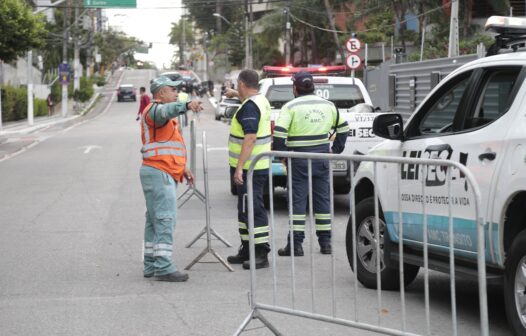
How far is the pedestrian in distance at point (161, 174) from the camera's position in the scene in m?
8.71

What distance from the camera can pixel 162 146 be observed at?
877cm

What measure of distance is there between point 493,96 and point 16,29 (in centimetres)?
2472

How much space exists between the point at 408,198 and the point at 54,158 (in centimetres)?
Result: 1885

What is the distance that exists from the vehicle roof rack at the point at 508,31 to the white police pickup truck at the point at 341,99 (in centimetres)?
428

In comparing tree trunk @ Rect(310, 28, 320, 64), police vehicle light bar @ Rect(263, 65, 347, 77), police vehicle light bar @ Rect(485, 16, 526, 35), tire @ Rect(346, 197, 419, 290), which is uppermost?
tree trunk @ Rect(310, 28, 320, 64)

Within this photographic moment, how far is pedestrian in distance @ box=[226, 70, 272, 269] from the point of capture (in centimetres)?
914

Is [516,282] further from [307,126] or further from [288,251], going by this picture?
[307,126]

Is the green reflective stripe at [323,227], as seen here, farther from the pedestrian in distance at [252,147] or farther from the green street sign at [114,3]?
the green street sign at [114,3]

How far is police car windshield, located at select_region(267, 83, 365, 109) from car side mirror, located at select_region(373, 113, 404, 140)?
6.93 metres

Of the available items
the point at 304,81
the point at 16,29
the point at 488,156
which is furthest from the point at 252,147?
the point at 16,29

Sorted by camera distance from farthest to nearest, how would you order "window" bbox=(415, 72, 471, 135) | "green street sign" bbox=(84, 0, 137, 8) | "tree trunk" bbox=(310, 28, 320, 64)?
"tree trunk" bbox=(310, 28, 320, 64) → "green street sign" bbox=(84, 0, 137, 8) → "window" bbox=(415, 72, 471, 135)

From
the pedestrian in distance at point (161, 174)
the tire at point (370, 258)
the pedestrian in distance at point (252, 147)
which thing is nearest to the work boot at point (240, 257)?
the pedestrian in distance at point (252, 147)

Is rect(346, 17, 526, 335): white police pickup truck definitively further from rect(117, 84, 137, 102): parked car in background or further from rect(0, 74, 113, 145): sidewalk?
rect(117, 84, 137, 102): parked car in background

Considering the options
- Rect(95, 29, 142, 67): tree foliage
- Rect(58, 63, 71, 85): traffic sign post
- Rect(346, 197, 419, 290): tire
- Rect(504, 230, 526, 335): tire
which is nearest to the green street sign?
Rect(58, 63, 71, 85): traffic sign post
